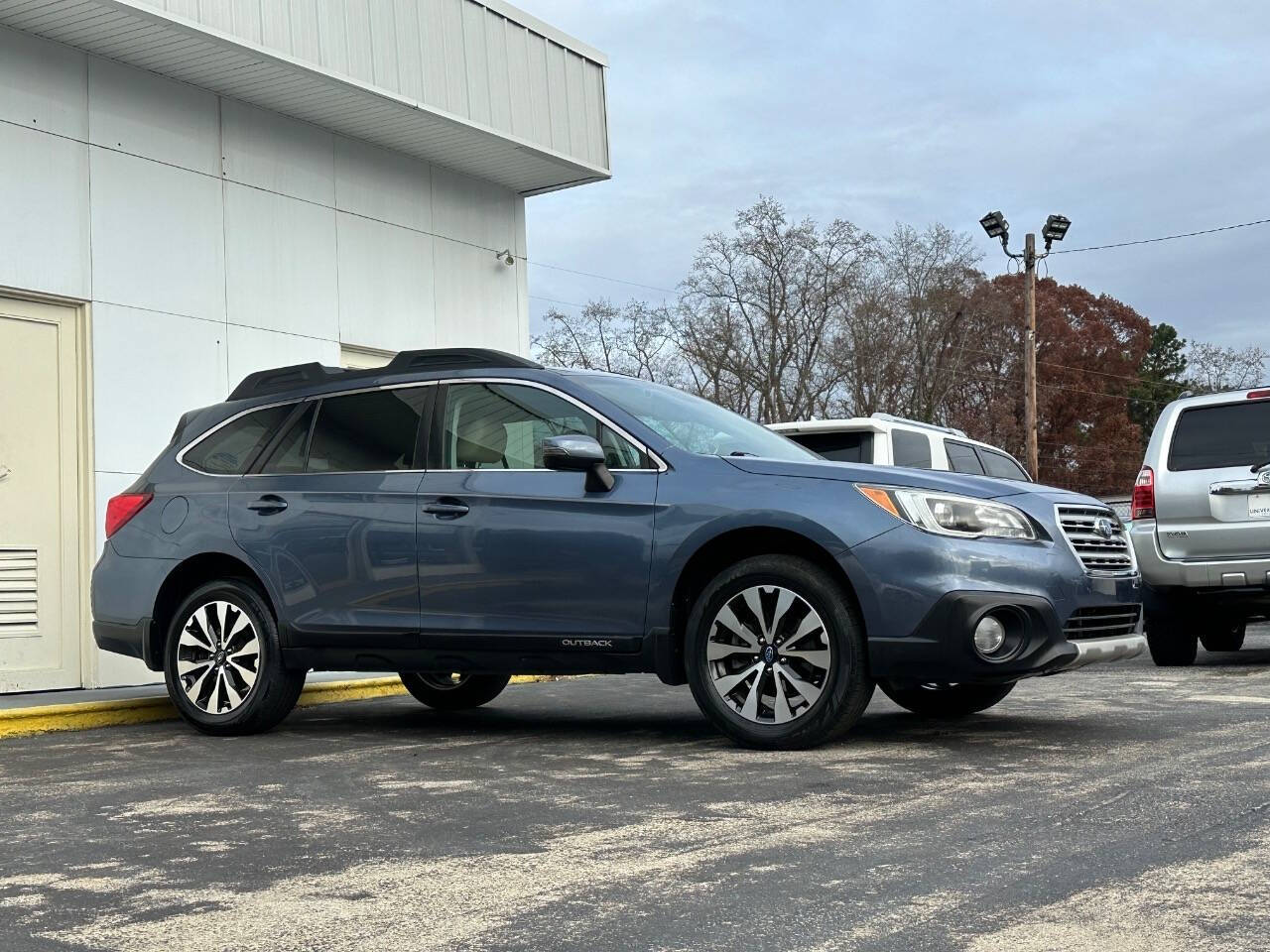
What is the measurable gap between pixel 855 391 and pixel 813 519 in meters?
44.4

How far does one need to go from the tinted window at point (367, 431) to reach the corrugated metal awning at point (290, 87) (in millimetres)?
3866

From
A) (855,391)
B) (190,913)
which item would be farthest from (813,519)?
(855,391)

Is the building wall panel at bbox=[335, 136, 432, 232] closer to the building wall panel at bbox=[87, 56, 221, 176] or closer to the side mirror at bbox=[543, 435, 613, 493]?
the building wall panel at bbox=[87, 56, 221, 176]

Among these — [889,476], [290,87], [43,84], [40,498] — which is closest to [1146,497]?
[889,476]

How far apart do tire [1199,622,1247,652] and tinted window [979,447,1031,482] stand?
198 centimetres

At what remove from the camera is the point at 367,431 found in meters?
7.83

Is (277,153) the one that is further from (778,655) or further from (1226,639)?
(1226,639)

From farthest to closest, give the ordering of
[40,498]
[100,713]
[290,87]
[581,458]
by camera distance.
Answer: [290,87], [40,498], [100,713], [581,458]

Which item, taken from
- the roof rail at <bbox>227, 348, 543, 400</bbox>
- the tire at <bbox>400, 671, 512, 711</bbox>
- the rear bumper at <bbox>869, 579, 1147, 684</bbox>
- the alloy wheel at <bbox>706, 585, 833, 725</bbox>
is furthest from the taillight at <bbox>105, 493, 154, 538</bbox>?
the rear bumper at <bbox>869, 579, 1147, 684</bbox>

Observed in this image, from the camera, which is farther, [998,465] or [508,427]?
[998,465]

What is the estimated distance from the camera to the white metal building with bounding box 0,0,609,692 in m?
10.5

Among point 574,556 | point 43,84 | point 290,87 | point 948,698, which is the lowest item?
point 948,698

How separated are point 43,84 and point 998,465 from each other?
26.7 ft

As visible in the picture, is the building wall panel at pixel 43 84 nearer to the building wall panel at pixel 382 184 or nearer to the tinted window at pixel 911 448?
the building wall panel at pixel 382 184
